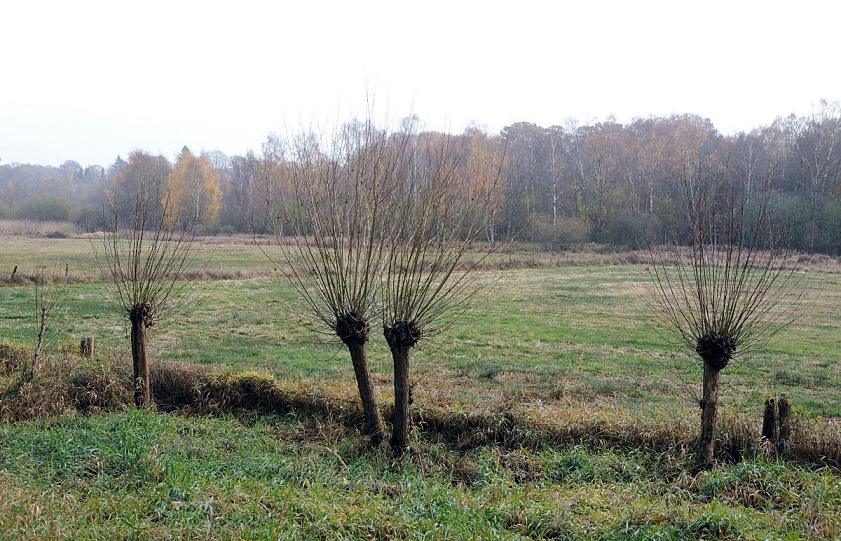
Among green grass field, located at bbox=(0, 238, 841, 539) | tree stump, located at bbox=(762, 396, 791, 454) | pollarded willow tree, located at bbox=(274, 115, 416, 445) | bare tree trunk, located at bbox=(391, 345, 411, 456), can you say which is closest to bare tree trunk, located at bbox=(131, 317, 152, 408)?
green grass field, located at bbox=(0, 238, 841, 539)

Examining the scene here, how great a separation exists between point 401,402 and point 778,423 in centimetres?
459

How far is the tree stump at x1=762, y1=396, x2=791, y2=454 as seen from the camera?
25.6 feet

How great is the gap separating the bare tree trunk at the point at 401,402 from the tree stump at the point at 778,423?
4.40m

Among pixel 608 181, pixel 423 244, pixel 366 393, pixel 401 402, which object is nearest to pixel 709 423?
pixel 401 402

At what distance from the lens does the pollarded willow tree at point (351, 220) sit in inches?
333

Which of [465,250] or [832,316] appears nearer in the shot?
[465,250]

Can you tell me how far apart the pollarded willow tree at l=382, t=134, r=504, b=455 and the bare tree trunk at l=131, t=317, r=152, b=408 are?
4344 millimetres

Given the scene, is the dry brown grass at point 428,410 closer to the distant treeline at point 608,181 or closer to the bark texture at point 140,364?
the bark texture at point 140,364

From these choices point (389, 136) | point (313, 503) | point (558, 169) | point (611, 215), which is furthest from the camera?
point (558, 169)

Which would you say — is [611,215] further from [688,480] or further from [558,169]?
[688,480]

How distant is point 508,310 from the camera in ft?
81.3

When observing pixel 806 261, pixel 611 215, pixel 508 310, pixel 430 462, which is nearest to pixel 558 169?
pixel 611 215

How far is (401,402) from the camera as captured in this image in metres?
8.49

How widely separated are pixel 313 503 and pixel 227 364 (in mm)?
8217
